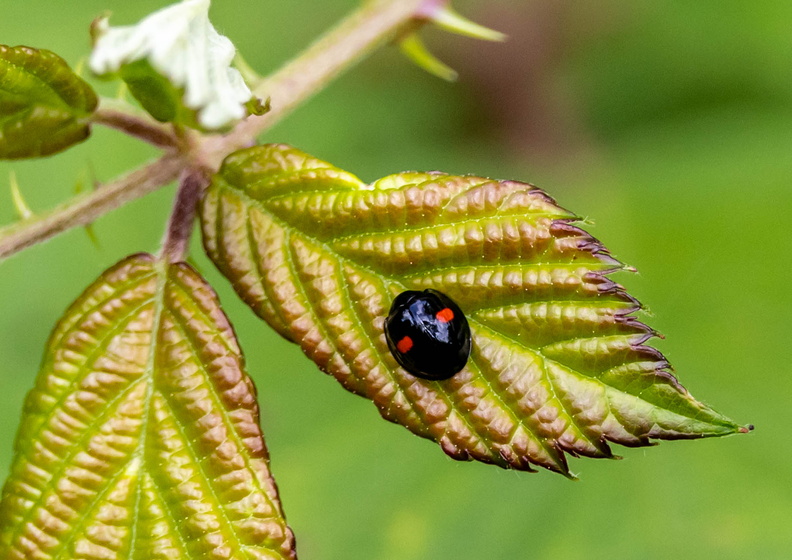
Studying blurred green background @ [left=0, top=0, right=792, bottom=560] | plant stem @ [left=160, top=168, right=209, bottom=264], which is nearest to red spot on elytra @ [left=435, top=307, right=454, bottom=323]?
plant stem @ [left=160, top=168, right=209, bottom=264]

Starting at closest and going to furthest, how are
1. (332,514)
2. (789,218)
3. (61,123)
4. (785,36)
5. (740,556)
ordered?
(61,123), (740,556), (332,514), (789,218), (785,36)

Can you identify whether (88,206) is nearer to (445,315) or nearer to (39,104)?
(39,104)

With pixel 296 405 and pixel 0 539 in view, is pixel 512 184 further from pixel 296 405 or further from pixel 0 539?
pixel 296 405

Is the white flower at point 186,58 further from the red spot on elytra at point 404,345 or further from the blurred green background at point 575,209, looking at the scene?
the blurred green background at point 575,209

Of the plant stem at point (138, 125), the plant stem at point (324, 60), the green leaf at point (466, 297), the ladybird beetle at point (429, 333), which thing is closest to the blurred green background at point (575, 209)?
the plant stem at point (324, 60)

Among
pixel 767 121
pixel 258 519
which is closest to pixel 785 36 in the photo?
pixel 767 121

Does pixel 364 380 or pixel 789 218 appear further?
pixel 789 218
